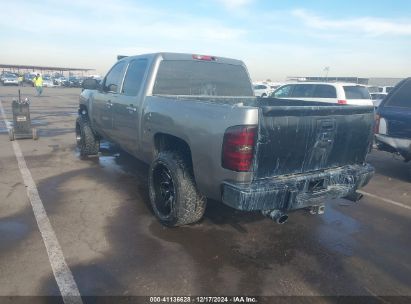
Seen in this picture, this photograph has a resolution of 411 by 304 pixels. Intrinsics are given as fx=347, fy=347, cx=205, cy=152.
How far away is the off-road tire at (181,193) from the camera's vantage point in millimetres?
3842

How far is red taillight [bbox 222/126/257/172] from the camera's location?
10.0 ft

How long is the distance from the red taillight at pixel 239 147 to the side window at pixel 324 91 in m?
9.44

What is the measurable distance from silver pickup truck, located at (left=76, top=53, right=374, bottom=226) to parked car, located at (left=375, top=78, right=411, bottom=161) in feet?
7.56

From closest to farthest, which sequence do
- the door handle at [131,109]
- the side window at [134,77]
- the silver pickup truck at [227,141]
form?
the silver pickup truck at [227,141] < the door handle at [131,109] < the side window at [134,77]

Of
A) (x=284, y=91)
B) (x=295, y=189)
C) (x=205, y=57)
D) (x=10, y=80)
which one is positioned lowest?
(x=295, y=189)

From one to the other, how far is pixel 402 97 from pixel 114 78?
17.3 feet

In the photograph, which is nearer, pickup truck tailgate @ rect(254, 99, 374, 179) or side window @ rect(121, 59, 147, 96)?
pickup truck tailgate @ rect(254, 99, 374, 179)

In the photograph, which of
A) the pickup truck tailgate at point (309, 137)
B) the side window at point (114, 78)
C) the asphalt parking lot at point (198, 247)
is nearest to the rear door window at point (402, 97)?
the asphalt parking lot at point (198, 247)

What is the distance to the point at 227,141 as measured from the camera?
10.3ft

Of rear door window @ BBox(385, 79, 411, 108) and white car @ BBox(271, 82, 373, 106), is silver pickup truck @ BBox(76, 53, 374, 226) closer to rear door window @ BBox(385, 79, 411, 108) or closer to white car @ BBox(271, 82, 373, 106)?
rear door window @ BBox(385, 79, 411, 108)

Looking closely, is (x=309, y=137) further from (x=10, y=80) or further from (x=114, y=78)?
(x=10, y=80)

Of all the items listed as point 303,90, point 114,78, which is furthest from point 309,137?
point 303,90

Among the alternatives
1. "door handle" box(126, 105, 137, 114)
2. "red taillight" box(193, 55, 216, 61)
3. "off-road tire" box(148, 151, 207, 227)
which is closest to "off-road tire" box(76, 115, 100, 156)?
"door handle" box(126, 105, 137, 114)

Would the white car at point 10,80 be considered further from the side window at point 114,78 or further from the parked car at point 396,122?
the parked car at point 396,122
